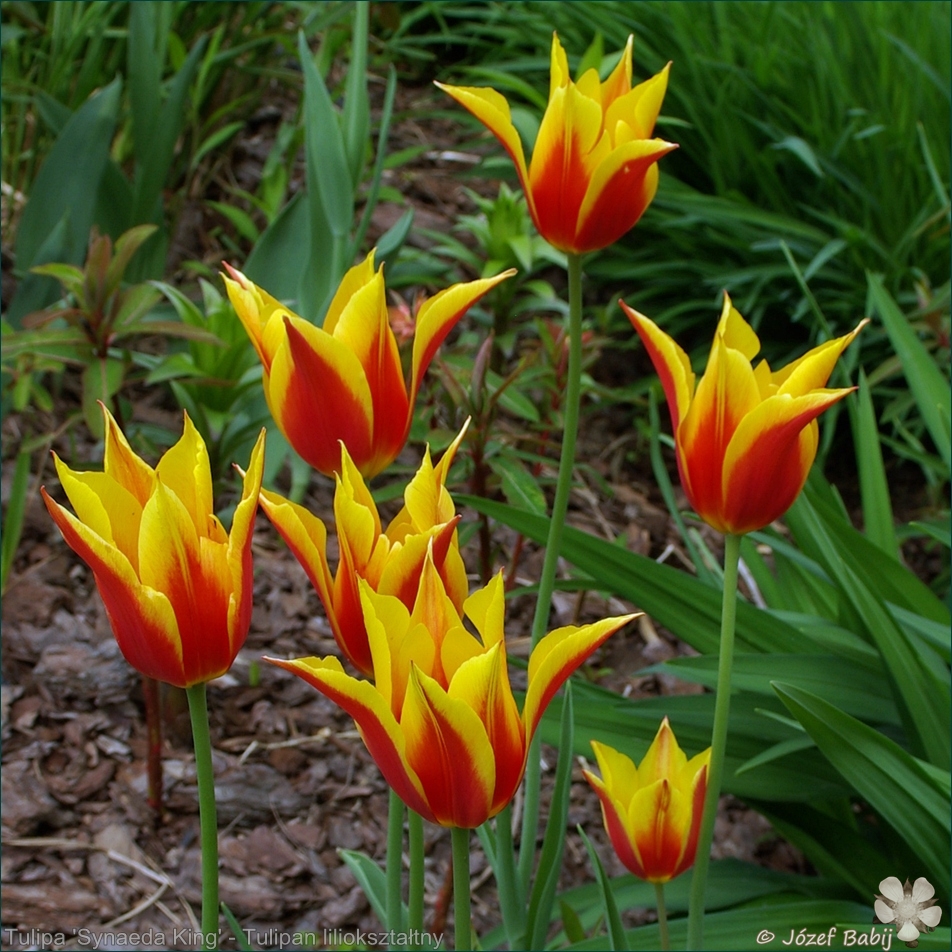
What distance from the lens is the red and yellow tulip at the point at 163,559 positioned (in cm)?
59

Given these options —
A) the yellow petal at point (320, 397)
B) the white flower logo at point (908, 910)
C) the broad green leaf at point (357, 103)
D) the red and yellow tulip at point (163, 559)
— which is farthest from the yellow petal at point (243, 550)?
the broad green leaf at point (357, 103)

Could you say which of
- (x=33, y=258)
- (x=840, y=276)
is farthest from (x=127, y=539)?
(x=840, y=276)

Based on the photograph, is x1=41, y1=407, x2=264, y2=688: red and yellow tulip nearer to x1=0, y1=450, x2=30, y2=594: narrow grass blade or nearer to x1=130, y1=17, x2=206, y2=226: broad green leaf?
x1=0, y1=450, x2=30, y2=594: narrow grass blade

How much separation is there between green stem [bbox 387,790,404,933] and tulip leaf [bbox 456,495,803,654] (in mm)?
543

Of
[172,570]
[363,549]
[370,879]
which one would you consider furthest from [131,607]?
[370,879]

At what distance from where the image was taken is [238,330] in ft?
5.08

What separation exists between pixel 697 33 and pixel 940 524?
161 cm

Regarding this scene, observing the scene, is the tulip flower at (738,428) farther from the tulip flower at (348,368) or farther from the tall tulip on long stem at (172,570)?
the tall tulip on long stem at (172,570)

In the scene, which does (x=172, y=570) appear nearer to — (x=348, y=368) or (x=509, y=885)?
(x=348, y=368)

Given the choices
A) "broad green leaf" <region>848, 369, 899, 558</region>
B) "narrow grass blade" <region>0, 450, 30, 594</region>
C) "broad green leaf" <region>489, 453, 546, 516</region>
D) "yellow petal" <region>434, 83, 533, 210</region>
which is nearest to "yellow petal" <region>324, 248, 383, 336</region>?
"yellow petal" <region>434, 83, 533, 210</region>

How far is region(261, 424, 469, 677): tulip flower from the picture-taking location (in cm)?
62

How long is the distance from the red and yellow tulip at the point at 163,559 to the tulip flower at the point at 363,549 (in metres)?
0.03

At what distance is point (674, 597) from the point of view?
137cm

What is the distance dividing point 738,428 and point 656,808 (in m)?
0.30
